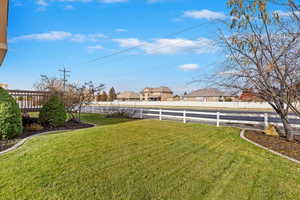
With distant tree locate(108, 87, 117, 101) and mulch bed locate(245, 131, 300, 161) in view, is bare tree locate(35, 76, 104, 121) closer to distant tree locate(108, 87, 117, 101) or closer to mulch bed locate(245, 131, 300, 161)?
mulch bed locate(245, 131, 300, 161)

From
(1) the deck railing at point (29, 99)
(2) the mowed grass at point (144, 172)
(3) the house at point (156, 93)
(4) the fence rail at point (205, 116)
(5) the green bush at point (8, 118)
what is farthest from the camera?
(3) the house at point (156, 93)

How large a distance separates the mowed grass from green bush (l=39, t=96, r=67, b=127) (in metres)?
4.73

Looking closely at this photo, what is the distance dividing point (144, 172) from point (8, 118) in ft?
20.5

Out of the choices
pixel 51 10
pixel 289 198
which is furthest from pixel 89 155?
pixel 51 10

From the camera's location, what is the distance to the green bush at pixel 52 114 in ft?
34.2

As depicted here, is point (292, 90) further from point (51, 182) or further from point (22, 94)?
point (22, 94)

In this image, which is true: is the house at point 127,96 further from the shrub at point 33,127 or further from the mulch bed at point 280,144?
the mulch bed at point 280,144

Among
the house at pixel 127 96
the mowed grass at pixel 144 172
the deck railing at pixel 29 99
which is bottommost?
the mowed grass at pixel 144 172

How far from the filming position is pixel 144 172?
4164 mm

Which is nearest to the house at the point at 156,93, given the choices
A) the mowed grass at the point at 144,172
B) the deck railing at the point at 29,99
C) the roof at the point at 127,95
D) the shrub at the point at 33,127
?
the roof at the point at 127,95

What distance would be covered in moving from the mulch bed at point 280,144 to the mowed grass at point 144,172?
71 cm

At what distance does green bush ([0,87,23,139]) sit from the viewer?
728 cm

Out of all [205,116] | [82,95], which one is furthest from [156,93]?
[82,95]

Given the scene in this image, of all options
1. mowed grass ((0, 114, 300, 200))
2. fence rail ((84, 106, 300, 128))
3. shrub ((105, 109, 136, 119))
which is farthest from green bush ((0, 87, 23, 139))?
shrub ((105, 109, 136, 119))
